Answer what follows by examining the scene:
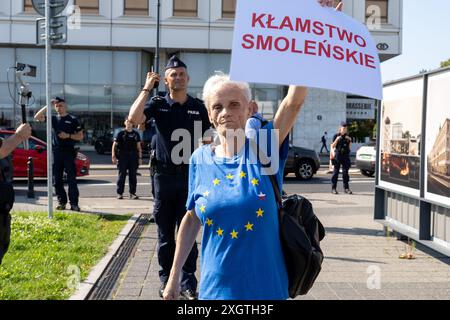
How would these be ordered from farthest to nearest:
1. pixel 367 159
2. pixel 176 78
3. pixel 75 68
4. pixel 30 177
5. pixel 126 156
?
1. pixel 75 68
2. pixel 367 159
3. pixel 126 156
4. pixel 30 177
5. pixel 176 78

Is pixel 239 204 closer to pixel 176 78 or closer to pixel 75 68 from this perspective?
pixel 176 78

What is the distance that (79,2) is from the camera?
34750mm

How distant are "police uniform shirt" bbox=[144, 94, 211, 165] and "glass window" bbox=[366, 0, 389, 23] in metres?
33.5

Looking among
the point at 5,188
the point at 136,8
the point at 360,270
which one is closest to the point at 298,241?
the point at 5,188

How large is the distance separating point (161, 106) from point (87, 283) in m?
1.84

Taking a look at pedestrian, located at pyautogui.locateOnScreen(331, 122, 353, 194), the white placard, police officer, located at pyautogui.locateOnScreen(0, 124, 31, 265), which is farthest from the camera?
pedestrian, located at pyautogui.locateOnScreen(331, 122, 353, 194)

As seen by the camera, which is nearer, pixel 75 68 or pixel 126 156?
pixel 126 156

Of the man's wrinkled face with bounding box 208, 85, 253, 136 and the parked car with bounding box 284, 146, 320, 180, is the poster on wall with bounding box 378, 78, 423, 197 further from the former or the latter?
the parked car with bounding box 284, 146, 320, 180

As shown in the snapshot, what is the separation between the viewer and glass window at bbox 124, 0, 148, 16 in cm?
3503

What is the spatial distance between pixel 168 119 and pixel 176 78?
0.36m

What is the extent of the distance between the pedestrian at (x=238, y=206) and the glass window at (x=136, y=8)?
3380cm

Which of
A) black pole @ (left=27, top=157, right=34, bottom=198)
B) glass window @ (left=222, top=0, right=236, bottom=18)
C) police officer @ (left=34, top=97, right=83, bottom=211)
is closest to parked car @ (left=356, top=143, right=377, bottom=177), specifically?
black pole @ (left=27, top=157, right=34, bottom=198)

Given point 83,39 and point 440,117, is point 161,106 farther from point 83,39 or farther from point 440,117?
point 83,39

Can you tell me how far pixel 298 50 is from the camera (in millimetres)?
2553
